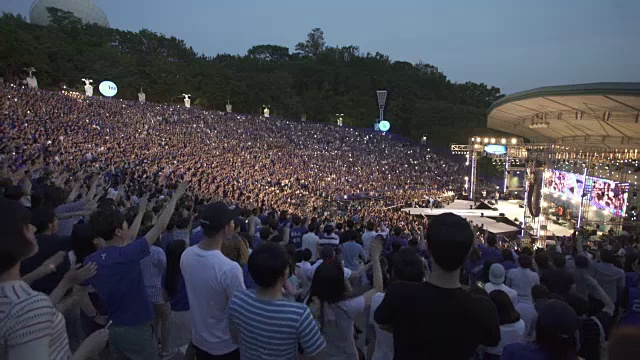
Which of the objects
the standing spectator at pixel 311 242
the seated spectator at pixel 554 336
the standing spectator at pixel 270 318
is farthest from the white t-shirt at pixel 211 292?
the standing spectator at pixel 311 242

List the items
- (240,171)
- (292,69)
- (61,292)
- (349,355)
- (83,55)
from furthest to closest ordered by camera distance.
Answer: (292,69)
(83,55)
(240,171)
(349,355)
(61,292)

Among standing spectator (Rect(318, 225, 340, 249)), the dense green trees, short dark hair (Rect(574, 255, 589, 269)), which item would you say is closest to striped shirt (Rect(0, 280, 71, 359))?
standing spectator (Rect(318, 225, 340, 249))

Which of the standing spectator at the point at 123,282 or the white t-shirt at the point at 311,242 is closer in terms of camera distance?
the standing spectator at the point at 123,282

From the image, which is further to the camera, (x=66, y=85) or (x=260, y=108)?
(x=260, y=108)

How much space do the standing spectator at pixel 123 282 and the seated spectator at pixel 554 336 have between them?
7.70 feet

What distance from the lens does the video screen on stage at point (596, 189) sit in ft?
61.2

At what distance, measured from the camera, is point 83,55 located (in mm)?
42969

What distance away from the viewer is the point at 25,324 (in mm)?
1625

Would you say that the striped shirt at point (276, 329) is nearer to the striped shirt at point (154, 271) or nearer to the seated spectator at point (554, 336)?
the seated spectator at point (554, 336)

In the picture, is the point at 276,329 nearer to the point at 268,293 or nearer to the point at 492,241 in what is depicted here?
the point at 268,293

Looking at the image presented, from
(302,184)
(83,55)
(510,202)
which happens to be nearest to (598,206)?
(510,202)

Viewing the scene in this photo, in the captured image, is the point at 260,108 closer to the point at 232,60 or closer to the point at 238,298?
the point at 232,60

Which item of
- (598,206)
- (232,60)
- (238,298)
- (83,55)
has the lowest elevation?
(598,206)

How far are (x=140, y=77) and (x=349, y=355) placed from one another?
47156mm
